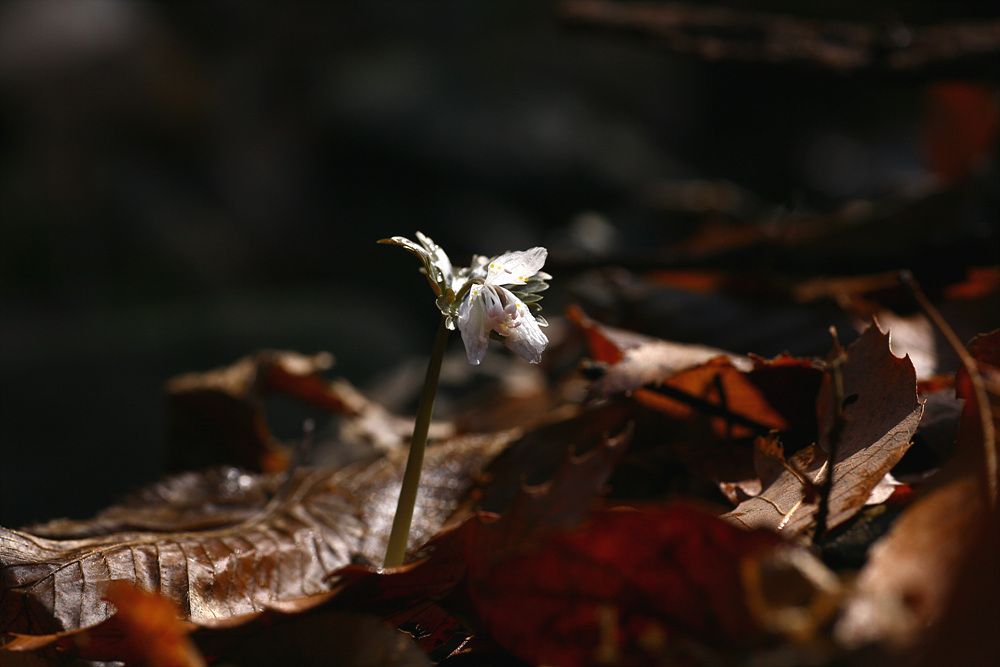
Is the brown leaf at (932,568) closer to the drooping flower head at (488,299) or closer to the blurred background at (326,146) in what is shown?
the drooping flower head at (488,299)

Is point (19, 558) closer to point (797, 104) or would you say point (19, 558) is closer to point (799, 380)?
point (799, 380)

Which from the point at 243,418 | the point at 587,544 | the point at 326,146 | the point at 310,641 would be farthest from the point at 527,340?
the point at 326,146

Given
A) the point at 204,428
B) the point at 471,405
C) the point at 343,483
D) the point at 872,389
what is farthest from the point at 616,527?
the point at 471,405

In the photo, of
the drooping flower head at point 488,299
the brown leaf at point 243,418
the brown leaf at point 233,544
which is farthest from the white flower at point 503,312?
the brown leaf at point 243,418

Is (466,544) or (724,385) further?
(724,385)

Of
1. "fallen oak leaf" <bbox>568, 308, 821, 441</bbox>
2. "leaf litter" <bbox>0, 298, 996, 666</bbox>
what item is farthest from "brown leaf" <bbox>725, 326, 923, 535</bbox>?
"fallen oak leaf" <bbox>568, 308, 821, 441</bbox>

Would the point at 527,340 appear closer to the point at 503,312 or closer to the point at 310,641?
the point at 503,312
